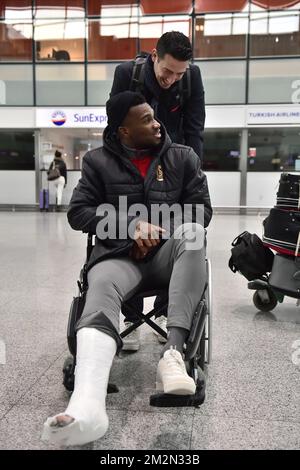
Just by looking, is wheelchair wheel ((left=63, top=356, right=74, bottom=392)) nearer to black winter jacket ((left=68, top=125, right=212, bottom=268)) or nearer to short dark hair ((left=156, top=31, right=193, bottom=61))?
black winter jacket ((left=68, top=125, right=212, bottom=268))

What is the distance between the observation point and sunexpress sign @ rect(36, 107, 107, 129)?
1358 centimetres

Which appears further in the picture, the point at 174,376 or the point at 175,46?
the point at 175,46

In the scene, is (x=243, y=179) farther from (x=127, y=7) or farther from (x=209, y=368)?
(x=209, y=368)

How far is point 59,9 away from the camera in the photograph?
46.2ft

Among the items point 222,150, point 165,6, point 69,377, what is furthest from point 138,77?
point 165,6

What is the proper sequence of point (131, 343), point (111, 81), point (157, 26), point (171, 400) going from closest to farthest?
point (171, 400) → point (131, 343) → point (111, 81) → point (157, 26)

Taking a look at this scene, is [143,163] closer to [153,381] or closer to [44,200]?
[153,381]

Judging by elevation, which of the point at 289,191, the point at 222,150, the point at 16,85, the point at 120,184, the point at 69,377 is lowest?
the point at 69,377

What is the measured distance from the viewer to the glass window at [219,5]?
43.4 ft

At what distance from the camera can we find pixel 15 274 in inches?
192

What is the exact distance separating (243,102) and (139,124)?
11.8 metres

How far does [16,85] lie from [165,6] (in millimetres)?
5042

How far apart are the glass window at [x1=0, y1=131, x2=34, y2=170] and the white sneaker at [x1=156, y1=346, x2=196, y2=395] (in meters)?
13.3
